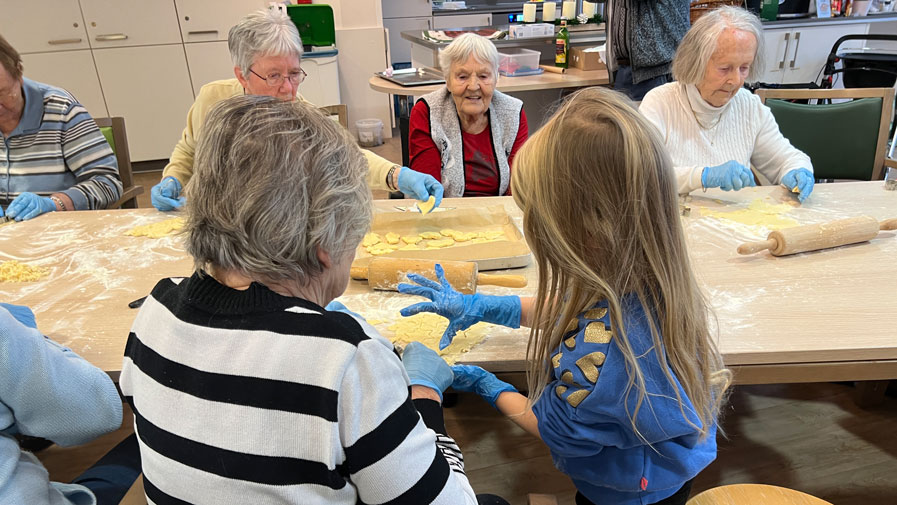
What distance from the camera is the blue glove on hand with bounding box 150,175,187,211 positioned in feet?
6.66

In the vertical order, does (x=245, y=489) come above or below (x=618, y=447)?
above

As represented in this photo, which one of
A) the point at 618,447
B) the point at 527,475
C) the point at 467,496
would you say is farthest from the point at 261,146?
the point at 527,475

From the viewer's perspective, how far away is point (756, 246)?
4.94 ft

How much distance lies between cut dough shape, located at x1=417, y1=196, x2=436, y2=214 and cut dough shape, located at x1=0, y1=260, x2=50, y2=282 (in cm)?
111

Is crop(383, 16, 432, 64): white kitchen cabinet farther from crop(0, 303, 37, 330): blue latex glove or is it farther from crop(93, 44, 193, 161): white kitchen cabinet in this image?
crop(0, 303, 37, 330): blue latex glove

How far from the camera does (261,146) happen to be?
714mm

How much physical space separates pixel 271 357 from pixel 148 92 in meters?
5.38

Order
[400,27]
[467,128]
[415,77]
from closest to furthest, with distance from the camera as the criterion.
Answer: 1. [467,128]
2. [415,77]
3. [400,27]

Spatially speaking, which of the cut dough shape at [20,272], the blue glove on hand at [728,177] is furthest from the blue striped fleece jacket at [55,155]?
the blue glove on hand at [728,177]

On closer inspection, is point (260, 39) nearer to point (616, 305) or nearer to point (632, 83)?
point (616, 305)

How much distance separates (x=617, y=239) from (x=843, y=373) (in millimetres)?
661

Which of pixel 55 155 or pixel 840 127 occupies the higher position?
pixel 55 155

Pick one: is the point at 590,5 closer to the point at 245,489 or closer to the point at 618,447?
the point at 618,447

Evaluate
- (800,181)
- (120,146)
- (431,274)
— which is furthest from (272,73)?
(800,181)
